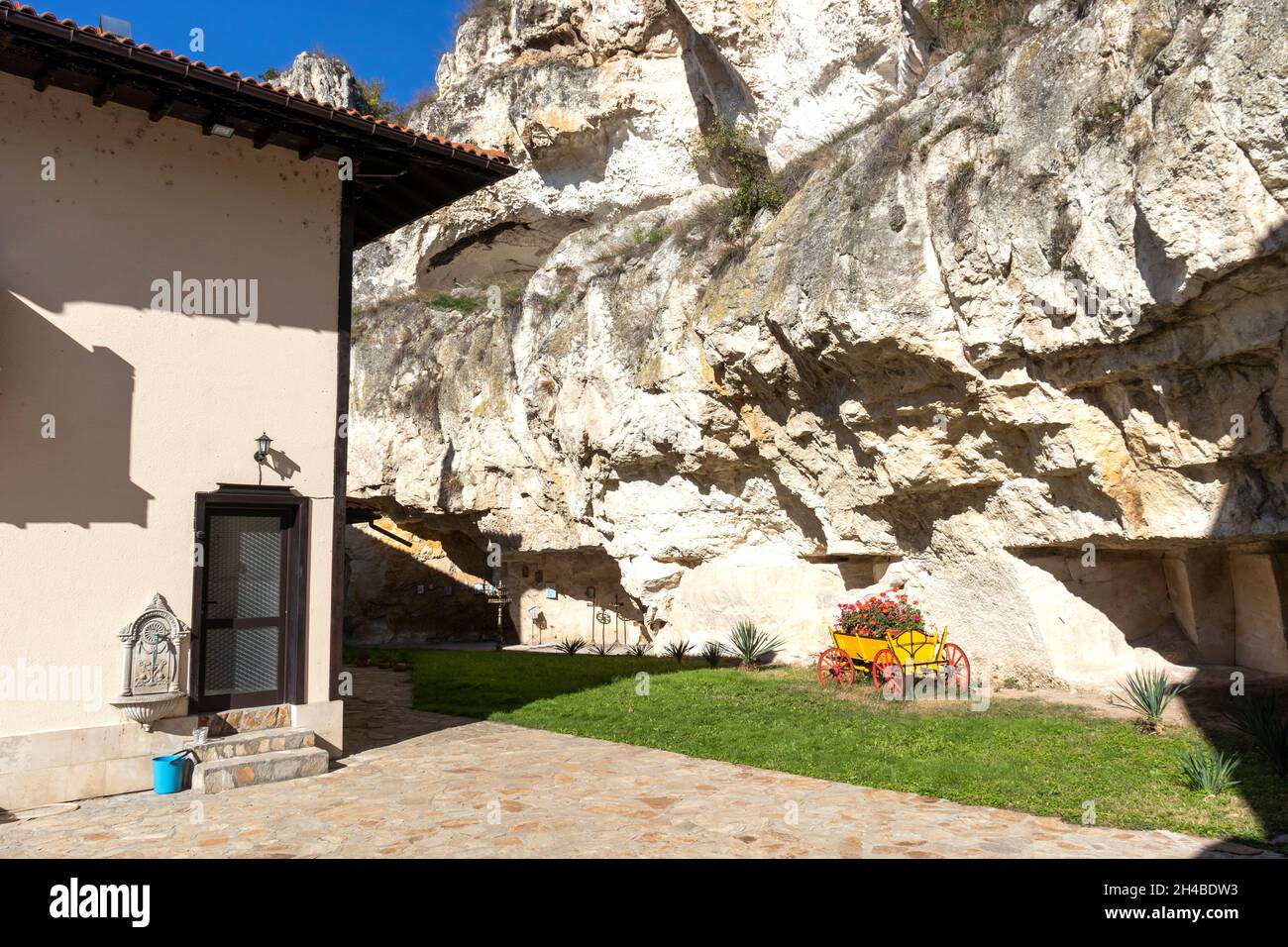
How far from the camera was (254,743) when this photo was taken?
8547 millimetres

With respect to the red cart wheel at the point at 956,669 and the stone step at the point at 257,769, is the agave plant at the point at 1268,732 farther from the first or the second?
the stone step at the point at 257,769

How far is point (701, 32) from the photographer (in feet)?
63.9

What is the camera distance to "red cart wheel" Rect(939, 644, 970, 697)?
42.2 ft

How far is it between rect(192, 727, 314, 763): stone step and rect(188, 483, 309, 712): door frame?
0.35 metres

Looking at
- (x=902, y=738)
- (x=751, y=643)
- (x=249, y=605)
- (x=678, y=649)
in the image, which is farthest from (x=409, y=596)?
(x=902, y=738)

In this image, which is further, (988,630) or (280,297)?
(988,630)

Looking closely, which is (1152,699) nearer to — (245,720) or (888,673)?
(888,673)

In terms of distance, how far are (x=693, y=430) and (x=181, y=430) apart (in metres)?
10.4

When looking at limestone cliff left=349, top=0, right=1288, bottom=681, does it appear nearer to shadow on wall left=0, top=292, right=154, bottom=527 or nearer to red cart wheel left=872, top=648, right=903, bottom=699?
red cart wheel left=872, top=648, right=903, bottom=699

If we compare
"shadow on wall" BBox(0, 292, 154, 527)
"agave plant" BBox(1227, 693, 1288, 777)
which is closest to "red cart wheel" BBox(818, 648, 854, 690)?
"agave plant" BBox(1227, 693, 1288, 777)

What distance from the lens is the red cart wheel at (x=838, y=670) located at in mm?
13555

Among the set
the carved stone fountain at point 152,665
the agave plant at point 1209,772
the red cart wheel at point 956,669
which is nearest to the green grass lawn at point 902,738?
the agave plant at point 1209,772
